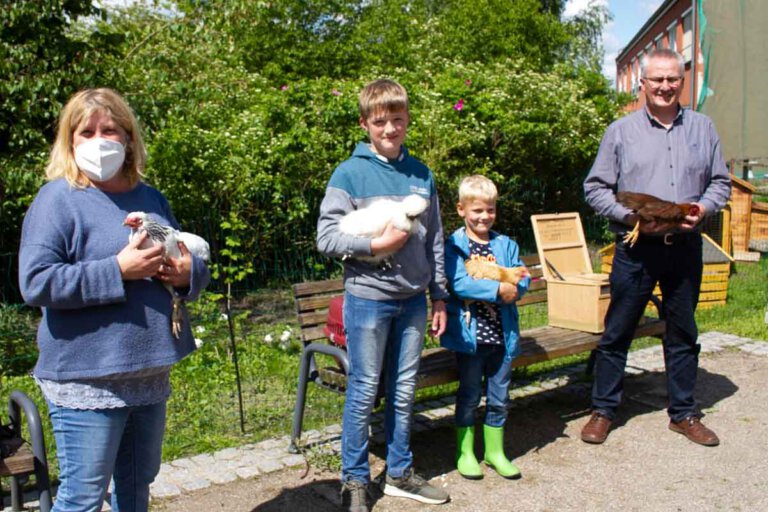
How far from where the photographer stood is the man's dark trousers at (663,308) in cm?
Result: 464

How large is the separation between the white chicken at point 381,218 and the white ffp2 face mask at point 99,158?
1218mm

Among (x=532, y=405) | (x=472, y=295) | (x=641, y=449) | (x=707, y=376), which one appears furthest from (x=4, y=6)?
(x=707, y=376)

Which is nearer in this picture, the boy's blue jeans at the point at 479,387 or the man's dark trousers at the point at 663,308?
the boy's blue jeans at the point at 479,387

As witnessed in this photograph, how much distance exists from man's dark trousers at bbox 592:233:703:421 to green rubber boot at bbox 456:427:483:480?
107cm

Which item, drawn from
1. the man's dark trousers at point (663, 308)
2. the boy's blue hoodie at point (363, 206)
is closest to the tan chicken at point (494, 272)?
the boy's blue hoodie at point (363, 206)

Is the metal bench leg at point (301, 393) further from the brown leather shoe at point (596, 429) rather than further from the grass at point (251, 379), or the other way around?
the brown leather shoe at point (596, 429)

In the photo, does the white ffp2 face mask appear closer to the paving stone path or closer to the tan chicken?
the paving stone path

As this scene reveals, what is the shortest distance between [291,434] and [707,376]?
3.36 meters

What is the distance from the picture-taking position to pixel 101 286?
7.96 ft

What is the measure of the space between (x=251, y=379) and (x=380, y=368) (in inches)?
92.7

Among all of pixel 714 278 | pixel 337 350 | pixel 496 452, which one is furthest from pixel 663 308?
pixel 714 278

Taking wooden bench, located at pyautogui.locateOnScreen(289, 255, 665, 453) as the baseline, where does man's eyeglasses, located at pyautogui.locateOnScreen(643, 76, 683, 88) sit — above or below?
above

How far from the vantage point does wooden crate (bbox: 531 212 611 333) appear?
5242 millimetres

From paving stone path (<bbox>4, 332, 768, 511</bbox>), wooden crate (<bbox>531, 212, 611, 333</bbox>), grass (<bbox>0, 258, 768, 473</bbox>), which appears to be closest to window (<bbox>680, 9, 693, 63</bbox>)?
grass (<bbox>0, 258, 768, 473</bbox>)
